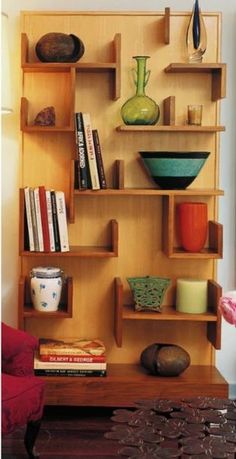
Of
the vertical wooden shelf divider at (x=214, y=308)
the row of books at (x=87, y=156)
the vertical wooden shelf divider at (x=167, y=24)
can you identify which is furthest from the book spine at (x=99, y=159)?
the vertical wooden shelf divider at (x=214, y=308)

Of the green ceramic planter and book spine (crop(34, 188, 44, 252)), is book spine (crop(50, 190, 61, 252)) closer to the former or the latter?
book spine (crop(34, 188, 44, 252))

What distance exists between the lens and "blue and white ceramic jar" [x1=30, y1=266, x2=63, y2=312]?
3.25 meters

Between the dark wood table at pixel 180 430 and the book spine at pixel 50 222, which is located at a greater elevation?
the book spine at pixel 50 222

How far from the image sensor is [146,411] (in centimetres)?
217

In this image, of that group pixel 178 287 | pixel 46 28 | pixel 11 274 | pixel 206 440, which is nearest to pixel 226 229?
pixel 178 287

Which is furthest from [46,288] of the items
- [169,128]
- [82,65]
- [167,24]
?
[167,24]

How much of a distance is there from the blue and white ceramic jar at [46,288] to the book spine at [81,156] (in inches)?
17.0

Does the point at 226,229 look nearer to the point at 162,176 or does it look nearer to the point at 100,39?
the point at 162,176

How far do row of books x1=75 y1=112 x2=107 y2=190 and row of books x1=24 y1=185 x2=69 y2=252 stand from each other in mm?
127

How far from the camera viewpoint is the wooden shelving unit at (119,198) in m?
3.22

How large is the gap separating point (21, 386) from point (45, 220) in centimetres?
87

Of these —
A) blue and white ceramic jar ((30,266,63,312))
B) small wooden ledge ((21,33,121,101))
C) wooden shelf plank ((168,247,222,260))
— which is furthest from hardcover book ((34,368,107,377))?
small wooden ledge ((21,33,121,101))

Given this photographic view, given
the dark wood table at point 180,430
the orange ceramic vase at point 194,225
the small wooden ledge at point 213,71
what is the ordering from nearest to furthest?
the dark wood table at point 180,430 < the small wooden ledge at point 213,71 < the orange ceramic vase at point 194,225

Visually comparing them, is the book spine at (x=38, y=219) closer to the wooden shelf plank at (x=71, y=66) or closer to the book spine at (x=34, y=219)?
the book spine at (x=34, y=219)
